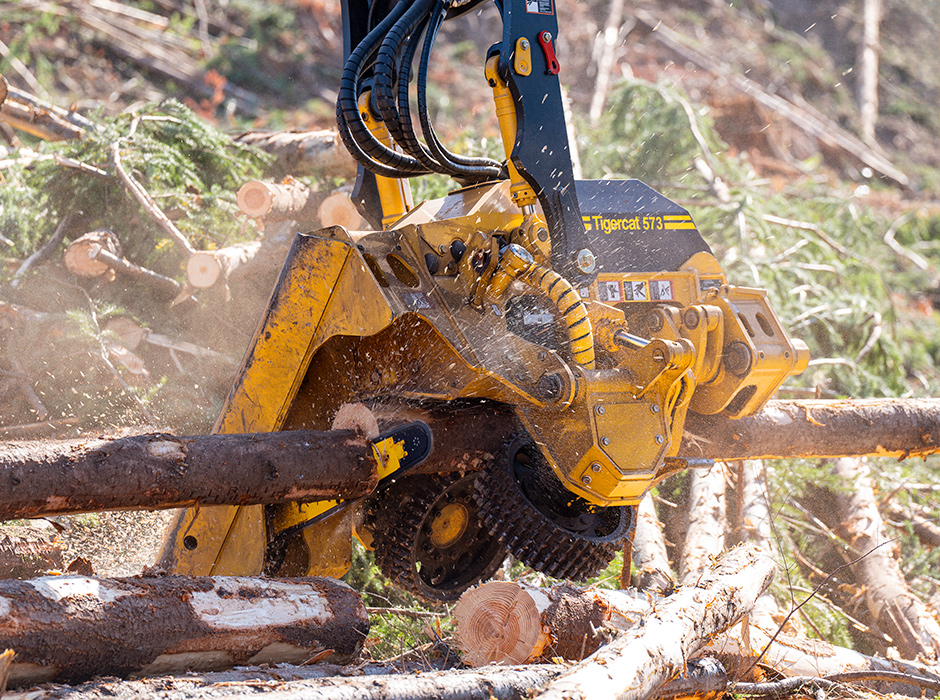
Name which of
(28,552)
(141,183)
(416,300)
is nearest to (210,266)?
(141,183)

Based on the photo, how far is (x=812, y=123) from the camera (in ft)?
40.2

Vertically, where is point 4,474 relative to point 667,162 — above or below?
below

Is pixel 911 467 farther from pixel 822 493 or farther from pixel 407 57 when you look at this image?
pixel 407 57

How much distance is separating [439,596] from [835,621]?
2.17m

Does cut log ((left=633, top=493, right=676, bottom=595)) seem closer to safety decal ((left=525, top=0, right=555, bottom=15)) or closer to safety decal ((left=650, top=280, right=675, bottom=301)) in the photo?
safety decal ((left=650, top=280, right=675, bottom=301))

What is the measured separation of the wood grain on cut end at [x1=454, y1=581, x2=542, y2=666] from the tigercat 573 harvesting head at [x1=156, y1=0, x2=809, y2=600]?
16 centimetres

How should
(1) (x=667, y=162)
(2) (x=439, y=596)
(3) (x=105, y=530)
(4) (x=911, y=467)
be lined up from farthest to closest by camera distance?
(1) (x=667, y=162) → (4) (x=911, y=467) → (3) (x=105, y=530) → (2) (x=439, y=596)

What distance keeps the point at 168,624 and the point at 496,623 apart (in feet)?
3.63

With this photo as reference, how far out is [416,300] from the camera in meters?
2.88

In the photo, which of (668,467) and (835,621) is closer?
(668,467)

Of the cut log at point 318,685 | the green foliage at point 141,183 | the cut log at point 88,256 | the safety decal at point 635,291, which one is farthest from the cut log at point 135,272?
the cut log at point 318,685

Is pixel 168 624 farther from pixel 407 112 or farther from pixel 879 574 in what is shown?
pixel 879 574

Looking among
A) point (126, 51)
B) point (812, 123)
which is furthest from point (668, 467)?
point (812, 123)

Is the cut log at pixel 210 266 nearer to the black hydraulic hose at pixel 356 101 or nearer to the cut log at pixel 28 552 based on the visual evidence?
the cut log at pixel 28 552
